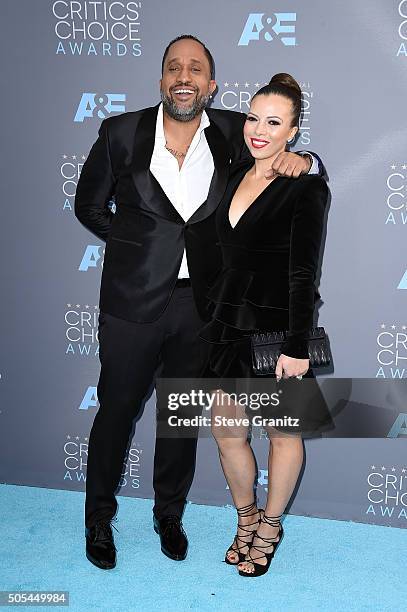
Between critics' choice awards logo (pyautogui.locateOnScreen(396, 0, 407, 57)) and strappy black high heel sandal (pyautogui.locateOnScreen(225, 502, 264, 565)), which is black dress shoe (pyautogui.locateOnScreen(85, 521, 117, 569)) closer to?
strappy black high heel sandal (pyautogui.locateOnScreen(225, 502, 264, 565))

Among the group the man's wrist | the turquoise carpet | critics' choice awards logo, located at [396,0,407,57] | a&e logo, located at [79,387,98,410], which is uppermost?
critics' choice awards logo, located at [396,0,407,57]

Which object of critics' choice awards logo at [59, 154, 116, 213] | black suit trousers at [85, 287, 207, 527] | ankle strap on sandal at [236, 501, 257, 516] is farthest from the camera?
critics' choice awards logo at [59, 154, 116, 213]

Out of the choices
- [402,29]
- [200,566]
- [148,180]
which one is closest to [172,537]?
[200,566]

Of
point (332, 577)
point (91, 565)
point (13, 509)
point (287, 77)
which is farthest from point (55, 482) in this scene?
point (287, 77)

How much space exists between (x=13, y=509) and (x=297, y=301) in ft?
6.17

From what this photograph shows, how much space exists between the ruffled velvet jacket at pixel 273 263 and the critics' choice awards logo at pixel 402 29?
808 mm

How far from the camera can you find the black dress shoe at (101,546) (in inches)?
122

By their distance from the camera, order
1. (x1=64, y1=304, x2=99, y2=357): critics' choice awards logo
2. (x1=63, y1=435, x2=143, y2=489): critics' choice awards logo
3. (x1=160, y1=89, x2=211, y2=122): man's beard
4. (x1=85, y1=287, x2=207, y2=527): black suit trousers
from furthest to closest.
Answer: (x1=63, y1=435, x2=143, y2=489): critics' choice awards logo, (x1=64, y1=304, x2=99, y2=357): critics' choice awards logo, (x1=85, y1=287, x2=207, y2=527): black suit trousers, (x1=160, y1=89, x2=211, y2=122): man's beard

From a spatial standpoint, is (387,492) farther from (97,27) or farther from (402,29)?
(97,27)

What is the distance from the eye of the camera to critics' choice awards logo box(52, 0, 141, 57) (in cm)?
328

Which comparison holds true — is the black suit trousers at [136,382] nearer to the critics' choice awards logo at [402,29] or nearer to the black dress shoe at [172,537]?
the black dress shoe at [172,537]

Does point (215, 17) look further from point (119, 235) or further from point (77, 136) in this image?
point (119, 235)

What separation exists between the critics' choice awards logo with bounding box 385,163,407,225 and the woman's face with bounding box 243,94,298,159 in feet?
2.18

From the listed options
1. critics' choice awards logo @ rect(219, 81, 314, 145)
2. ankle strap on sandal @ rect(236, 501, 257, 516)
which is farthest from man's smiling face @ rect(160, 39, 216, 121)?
ankle strap on sandal @ rect(236, 501, 257, 516)
